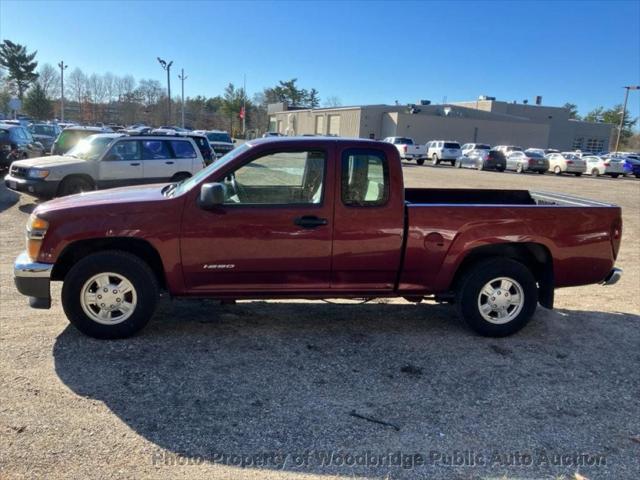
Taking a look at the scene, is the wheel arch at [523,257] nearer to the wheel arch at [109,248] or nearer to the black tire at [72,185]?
the wheel arch at [109,248]

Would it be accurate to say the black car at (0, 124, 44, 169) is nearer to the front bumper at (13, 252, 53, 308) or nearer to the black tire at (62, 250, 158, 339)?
the front bumper at (13, 252, 53, 308)

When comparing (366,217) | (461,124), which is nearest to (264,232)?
(366,217)

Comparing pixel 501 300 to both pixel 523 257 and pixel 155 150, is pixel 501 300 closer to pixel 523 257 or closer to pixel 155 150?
pixel 523 257

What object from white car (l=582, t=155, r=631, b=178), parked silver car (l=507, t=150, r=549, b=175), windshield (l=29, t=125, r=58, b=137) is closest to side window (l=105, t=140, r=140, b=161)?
windshield (l=29, t=125, r=58, b=137)

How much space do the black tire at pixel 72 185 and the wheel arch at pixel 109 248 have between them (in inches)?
298

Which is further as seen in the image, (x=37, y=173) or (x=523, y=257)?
(x=37, y=173)

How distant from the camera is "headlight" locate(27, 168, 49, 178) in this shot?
11.2 metres

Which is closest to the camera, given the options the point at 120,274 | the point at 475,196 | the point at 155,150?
the point at 120,274

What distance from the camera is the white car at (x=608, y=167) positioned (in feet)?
118

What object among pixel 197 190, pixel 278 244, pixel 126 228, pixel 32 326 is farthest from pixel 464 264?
pixel 32 326

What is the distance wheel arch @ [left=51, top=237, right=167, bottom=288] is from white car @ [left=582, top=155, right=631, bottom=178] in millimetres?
38481

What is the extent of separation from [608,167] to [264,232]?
125ft

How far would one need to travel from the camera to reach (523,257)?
5.17 meters

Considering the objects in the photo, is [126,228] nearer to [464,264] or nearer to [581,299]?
[464,264]
